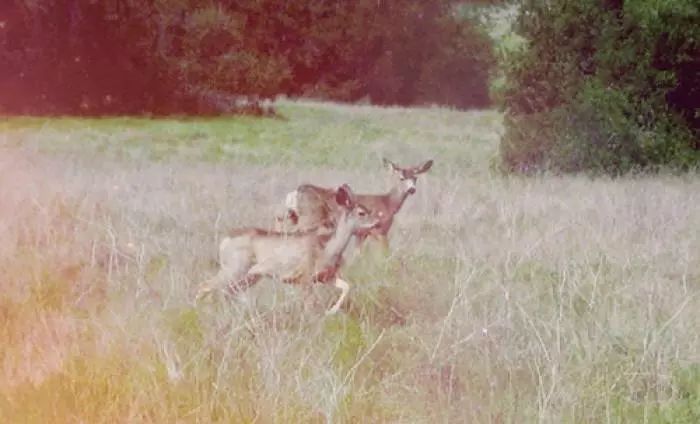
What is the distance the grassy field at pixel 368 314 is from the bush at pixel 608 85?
98.4 inches

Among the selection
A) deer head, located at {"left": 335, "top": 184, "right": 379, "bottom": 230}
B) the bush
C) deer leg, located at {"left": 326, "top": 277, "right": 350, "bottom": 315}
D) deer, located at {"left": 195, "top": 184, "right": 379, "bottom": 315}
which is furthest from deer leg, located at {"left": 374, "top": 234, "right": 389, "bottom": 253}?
the bush

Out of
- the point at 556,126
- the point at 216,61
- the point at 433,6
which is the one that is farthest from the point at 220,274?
the point at 433,6

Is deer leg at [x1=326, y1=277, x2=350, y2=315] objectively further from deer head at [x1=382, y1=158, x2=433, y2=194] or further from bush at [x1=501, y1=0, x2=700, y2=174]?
bush at [x1=501, y1=0, x2=700, y2=174]

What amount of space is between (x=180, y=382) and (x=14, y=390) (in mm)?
624

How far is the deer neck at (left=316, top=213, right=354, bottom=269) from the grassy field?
172 mm

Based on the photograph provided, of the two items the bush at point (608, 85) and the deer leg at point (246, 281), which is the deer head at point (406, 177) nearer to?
the deer leg at point (246, 281)

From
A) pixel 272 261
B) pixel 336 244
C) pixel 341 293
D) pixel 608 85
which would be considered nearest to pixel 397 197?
pixel 336 244

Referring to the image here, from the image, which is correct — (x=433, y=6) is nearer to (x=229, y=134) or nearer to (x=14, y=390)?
(x=229, y=134)

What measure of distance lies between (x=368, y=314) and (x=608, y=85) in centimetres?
879

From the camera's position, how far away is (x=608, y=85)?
1423 cm

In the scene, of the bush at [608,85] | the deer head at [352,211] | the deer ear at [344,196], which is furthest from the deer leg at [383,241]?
the bush at [608,85]

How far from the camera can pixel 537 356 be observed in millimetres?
5012

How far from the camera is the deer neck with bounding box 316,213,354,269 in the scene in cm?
666

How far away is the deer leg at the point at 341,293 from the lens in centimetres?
590
